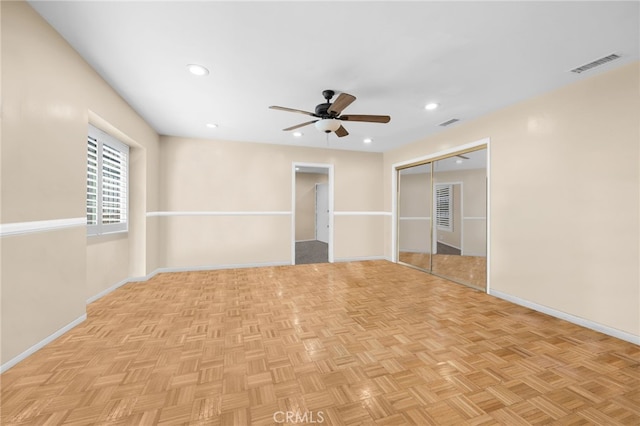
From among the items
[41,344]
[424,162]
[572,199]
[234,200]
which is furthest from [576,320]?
[234,200]

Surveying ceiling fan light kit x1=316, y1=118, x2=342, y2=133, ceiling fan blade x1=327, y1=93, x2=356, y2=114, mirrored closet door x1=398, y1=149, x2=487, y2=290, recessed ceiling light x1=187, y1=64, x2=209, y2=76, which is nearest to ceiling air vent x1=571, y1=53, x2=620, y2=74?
ceiling fan blade x1=327, y1=93, x2=356, y2=114

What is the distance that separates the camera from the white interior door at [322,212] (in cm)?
894

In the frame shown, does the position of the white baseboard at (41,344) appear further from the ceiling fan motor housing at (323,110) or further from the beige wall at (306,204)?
the beige wall at (306,204)

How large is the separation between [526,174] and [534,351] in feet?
6.80

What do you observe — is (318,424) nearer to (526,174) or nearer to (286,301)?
(286,301)

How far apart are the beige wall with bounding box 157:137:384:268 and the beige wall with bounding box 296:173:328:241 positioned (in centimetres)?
379

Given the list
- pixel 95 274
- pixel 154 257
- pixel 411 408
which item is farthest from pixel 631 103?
pixel 154 257

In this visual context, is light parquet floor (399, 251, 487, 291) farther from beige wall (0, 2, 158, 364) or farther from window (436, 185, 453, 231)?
beige wall (0, 2, 158, 364)

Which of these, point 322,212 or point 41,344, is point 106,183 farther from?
point 322,212

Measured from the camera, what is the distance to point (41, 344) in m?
2.00

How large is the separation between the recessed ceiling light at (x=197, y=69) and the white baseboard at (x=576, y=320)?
4.41 meters

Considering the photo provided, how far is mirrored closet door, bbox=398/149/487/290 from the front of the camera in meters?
5.52

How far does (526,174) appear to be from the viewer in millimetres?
3100

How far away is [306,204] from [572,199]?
760 centimetres
